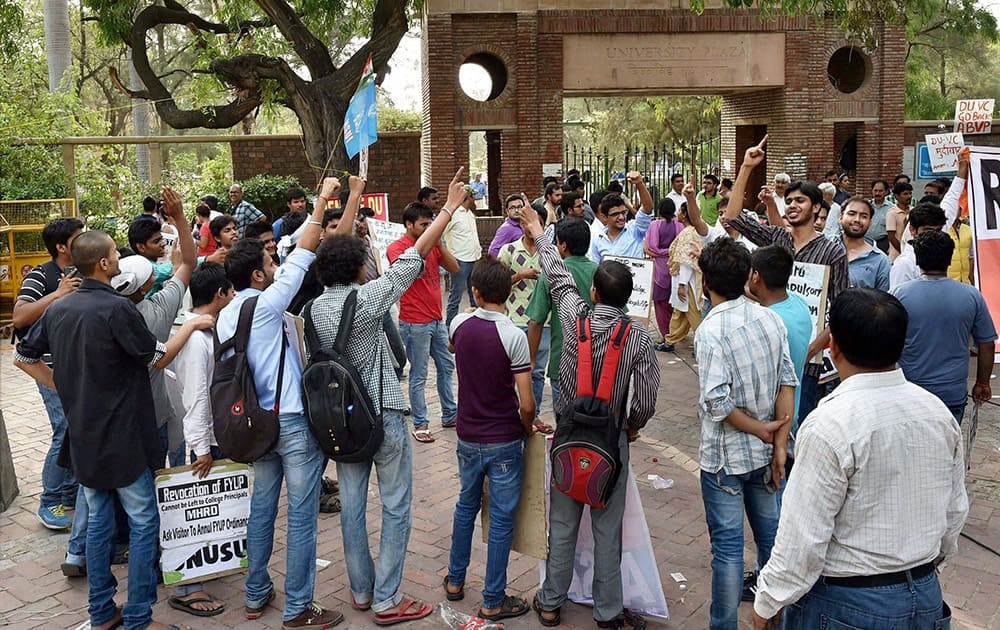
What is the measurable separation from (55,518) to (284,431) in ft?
8.27

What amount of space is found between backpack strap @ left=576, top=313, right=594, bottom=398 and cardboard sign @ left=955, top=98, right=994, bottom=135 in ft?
34.8

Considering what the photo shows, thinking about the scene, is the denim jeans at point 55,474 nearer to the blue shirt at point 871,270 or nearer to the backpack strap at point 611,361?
the backpack strap at point 611,361

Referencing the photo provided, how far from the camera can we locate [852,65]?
19828mm

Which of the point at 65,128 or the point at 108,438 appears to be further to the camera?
the point at 65,128

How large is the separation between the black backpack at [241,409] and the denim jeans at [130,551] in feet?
1.59

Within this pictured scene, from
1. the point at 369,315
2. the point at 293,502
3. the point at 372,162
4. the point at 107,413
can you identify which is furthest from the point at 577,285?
the point at 372,162

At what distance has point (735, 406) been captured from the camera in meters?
3.93

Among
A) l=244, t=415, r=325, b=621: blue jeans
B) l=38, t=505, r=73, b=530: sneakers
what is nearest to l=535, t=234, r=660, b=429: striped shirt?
l=244, t=415, r=325, b=621: blue jeans

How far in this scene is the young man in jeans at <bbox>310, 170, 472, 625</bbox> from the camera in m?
4.34

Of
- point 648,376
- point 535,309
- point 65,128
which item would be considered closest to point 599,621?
point 648,376

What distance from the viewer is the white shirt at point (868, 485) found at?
2.49 m

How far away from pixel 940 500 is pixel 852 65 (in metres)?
19.5

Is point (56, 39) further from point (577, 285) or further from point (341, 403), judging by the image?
point (341, 403)

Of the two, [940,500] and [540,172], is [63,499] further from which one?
[540,172]
